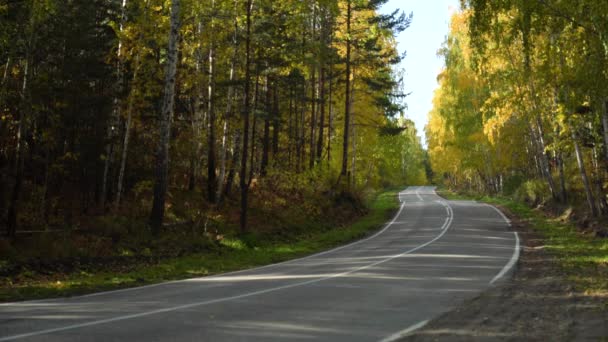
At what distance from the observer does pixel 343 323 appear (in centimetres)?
759

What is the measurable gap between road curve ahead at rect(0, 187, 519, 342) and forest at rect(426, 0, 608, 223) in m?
5.29

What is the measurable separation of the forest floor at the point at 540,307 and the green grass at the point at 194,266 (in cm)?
669

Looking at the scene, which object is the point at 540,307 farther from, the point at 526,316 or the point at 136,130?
the point at 136,130

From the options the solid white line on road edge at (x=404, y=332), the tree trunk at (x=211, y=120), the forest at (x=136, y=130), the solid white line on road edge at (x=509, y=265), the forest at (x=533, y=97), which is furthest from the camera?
the tree trunk at (x=211, y=120)

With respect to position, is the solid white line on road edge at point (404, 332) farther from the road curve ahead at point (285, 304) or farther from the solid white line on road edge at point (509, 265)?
the solid white line on road edge at point (509, 265)

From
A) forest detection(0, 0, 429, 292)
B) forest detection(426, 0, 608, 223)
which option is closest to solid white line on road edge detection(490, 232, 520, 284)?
forest detection(426, 0, 608, 223)

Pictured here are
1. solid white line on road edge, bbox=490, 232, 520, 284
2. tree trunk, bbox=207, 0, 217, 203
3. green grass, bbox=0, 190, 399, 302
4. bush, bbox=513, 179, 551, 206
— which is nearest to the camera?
green grass, bbox=0, 190, 399, 302

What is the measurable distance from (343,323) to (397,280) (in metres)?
4.24

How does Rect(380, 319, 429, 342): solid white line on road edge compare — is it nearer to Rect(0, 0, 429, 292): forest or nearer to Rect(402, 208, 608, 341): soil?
Rect(402, 208, 608, 341): soil

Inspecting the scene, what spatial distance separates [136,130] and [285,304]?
17.6 metres

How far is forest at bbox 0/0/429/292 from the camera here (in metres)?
16.5

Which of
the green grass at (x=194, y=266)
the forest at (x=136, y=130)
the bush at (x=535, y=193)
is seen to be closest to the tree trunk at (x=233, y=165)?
the forest at (x=136, y=130)

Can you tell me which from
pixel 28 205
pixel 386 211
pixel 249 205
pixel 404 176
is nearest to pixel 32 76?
pixel 28 205

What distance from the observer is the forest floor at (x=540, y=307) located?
6898 millimetres
